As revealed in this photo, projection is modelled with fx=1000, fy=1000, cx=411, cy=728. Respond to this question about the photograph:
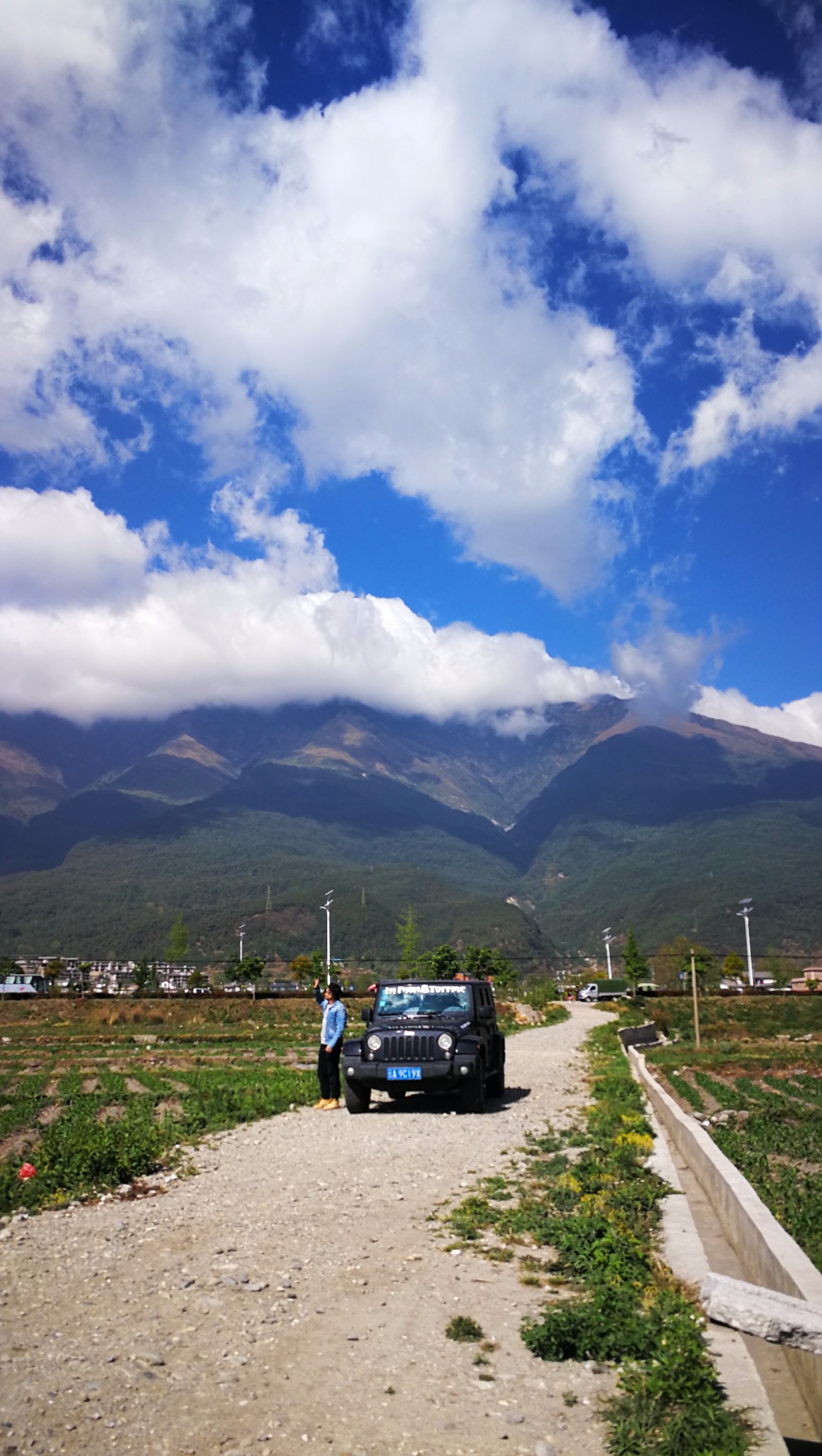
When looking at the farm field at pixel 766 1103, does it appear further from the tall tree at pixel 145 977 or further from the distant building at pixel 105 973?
the tall tree at pixel 145 977

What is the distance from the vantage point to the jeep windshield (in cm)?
1817

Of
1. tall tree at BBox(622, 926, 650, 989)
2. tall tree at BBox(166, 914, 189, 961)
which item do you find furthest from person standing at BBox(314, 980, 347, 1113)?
tall tree at BBox(166, 914, 189, 961)

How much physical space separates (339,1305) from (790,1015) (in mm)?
63498

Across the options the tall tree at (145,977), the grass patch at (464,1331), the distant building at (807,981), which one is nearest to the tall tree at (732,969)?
the distant building at (807,981)

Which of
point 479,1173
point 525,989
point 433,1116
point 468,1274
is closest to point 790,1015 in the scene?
point 525,989

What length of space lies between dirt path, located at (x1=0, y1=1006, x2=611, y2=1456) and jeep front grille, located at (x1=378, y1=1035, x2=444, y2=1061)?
201 inches

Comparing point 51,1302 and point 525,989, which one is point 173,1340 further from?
point 525,989

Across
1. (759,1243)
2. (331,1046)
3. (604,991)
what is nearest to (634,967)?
(604,991)

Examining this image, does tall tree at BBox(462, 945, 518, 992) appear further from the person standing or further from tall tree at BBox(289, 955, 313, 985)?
the person standing

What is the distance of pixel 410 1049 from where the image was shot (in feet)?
54.1

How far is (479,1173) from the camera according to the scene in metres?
11.6

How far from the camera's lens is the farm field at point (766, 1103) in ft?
31.6

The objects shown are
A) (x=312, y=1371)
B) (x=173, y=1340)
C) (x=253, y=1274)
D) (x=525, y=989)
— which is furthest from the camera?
(x=525, y=989)

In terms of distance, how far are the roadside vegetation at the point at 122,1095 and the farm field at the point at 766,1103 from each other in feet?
22.7
